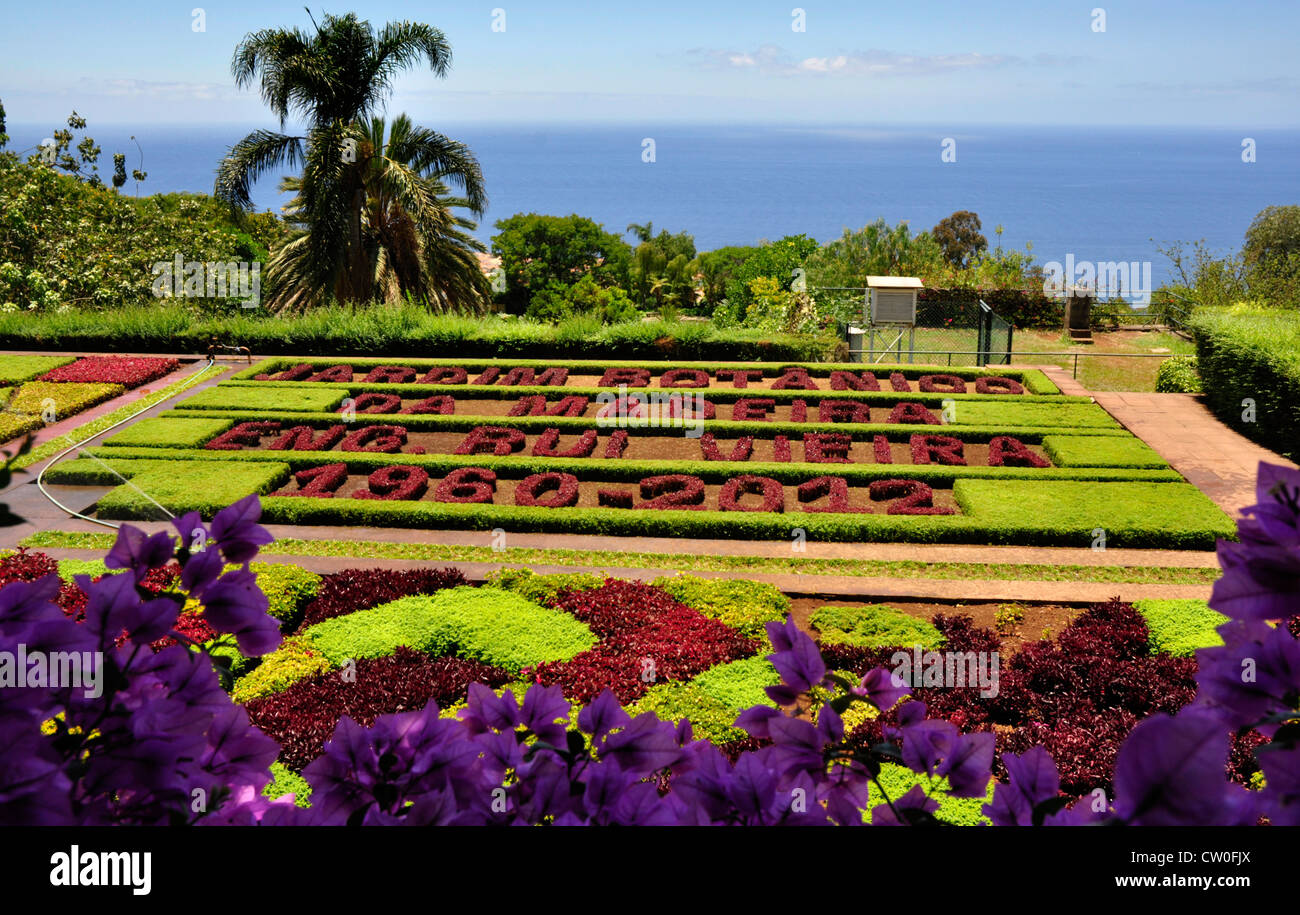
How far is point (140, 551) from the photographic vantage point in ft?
5.22

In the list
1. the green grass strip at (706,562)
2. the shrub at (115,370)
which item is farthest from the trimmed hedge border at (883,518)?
the shrub at (115,370)

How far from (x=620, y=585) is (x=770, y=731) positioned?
824cm

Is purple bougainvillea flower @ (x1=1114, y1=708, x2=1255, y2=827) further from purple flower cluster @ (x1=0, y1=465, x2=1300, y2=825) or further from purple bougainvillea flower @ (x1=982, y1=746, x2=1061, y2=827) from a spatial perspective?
purple bougainvillea flower @ (x1=982, y1=746, x2=1061, y2=827)

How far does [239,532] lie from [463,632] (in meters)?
7.21

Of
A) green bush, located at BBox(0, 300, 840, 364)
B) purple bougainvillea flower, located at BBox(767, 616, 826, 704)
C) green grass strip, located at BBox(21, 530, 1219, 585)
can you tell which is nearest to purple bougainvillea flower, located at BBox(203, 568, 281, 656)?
purple bougainvillea flower, located at BBox(767, 616, 826, 704)

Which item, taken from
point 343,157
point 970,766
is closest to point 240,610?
point 970,766

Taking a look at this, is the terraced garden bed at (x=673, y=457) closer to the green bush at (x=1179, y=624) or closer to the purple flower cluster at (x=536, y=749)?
the green bush at (x=1179, y=624)

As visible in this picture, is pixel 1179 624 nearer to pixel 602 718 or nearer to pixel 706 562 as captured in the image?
pixel 706 562

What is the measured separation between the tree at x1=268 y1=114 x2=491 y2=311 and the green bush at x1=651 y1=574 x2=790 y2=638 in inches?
636

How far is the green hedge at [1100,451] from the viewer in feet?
44.3

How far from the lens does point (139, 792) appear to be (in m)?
1.30

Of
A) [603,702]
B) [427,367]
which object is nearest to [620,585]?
[603,702]

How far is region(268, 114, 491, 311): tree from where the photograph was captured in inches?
950

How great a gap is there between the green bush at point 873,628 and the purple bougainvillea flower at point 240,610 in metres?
7.44
